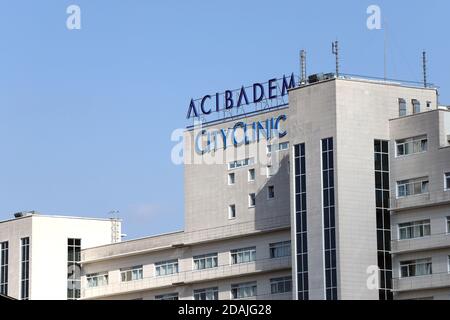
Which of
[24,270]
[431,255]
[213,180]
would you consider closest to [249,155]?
[213,180]

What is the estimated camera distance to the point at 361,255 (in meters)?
89.1

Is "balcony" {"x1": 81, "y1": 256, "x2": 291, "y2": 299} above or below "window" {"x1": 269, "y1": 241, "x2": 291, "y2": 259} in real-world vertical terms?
below

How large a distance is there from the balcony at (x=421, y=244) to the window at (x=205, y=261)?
18920mm

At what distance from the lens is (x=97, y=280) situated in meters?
114

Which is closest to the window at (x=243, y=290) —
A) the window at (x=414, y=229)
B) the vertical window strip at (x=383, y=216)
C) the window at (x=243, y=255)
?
the window at (x=243, y=255)

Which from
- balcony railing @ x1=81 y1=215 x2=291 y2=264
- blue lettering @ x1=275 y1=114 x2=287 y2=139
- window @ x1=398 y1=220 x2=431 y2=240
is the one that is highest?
blue lettering @ x1=275 y1=114 x2=287 y2=139

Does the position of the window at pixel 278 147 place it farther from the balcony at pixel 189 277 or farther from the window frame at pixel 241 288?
the window frame at pixel 241 288

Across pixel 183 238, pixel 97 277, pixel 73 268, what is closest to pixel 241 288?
pixel 183 238

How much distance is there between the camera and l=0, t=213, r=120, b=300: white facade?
4525 inches

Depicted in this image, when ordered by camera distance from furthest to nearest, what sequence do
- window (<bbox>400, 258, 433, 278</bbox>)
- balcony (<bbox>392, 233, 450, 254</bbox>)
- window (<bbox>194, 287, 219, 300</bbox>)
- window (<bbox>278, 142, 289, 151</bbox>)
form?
window (<bbox>194, 287, 219, 300</bbox>) < window (<bbox>278, 142, 289, 151</bbox>) < window (<bbox>400, 258, 433, 278</bbox>) < balcony (<bbox>392, 233, 450, 254</bbox>)

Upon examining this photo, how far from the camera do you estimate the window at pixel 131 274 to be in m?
110

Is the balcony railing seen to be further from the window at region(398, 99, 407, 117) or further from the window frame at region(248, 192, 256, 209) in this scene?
the window at region(398, 99, 407, 117)

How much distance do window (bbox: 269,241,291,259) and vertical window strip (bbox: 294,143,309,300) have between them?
389 centimetres

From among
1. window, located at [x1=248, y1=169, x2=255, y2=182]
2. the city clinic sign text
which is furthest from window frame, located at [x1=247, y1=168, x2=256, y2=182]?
the city clinic sign text
